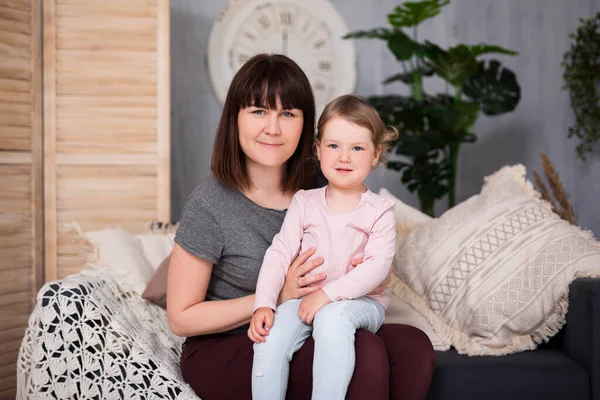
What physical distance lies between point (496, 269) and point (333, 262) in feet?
2.24

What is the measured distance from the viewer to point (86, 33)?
10.7ft

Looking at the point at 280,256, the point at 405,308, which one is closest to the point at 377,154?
the point at 280,256

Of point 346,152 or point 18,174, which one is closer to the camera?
point 346,152

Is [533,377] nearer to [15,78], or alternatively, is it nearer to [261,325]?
[261,325]

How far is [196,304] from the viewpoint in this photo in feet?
5.58

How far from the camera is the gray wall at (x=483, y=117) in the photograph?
420 cm

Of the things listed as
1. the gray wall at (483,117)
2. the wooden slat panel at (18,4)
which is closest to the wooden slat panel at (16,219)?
the wooden slat panel at (18,4)

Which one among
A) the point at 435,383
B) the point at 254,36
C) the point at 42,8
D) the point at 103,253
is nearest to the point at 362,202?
the point at 435,383

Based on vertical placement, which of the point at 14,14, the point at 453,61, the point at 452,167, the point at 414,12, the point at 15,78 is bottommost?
the point at 452,167

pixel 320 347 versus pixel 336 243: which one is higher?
pixel 336 243

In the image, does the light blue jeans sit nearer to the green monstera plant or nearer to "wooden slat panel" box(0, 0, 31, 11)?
the green monstera plant

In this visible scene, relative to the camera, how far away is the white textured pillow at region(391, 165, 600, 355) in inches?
79.2

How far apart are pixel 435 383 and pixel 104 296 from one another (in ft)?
3.18

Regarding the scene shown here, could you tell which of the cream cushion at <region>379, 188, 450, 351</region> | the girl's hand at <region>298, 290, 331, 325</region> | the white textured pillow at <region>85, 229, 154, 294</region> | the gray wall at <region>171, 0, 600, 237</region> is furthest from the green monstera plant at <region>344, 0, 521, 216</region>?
the girl's hand at <region>298, 290, 331, 325</region>
